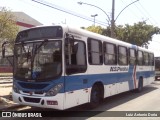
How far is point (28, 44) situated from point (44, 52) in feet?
2.70

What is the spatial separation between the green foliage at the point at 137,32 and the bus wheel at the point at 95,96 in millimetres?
A: 24845

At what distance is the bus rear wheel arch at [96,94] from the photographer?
11742mm

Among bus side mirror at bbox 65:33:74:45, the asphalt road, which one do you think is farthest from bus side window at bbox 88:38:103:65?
the asphalt road

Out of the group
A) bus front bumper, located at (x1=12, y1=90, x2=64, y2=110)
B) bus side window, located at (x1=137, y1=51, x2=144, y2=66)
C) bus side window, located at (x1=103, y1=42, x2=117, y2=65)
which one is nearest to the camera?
bus front bumper, located at (x1=12, y1=90, x2=64, y2=110)

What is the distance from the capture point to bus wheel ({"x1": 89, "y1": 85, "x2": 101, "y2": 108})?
11.7m

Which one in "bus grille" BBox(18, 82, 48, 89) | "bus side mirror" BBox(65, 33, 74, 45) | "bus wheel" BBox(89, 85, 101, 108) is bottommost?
"bus wheel" BBox(89, 85, 101, 108)

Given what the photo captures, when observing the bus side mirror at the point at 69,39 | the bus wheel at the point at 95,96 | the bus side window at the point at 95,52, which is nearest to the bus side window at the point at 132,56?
the bus side window at the point at 95,52

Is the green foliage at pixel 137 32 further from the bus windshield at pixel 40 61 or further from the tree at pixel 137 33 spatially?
the bus windshield at pixel 40 61

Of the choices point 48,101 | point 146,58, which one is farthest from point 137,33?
point 48,101

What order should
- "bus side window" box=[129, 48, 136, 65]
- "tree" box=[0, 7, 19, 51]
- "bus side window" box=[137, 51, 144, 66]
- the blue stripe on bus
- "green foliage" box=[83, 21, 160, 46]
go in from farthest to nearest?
"green foliage" box=[83, 21, 160, 46] → "tree" box=[0, 7, 19, 51] → "bus side window" box=[137, 51, 144, 66] → "bus side window" box=[129, 48, 136, 65] → the blue stripe on bus

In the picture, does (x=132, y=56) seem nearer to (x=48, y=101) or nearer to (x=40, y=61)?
(x=40, y=61)

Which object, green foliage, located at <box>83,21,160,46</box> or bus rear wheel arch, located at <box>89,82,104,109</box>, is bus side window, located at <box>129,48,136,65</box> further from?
green foliage, located at <box>83,21,160,46</box>

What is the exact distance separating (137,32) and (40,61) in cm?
2857

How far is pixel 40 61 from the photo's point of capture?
9758mm
